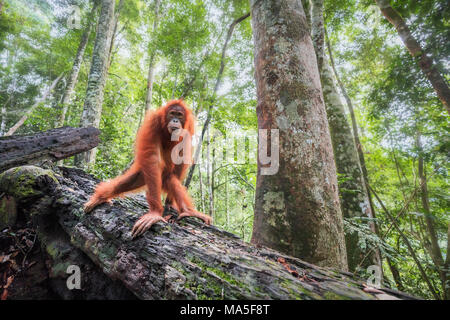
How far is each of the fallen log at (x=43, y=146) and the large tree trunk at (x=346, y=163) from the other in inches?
162

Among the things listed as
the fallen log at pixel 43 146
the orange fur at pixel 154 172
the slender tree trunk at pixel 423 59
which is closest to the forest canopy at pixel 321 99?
the slender tree trunk at pixel 423 59

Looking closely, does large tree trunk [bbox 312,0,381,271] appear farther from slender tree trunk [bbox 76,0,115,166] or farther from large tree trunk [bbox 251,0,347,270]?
slender tree trunk [bbox 76,0,115,166]

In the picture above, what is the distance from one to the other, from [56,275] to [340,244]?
243 cm

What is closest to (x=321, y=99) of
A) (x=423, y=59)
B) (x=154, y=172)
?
(x=154, y=172)

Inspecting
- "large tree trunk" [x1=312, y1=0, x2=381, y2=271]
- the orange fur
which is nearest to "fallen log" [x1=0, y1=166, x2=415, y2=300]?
the orange fur

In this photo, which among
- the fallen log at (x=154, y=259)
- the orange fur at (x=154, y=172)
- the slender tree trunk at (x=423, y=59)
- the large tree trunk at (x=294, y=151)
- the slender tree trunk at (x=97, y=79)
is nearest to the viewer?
the fallen log at (x=154, y=259)

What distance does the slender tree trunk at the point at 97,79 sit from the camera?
5.47 m

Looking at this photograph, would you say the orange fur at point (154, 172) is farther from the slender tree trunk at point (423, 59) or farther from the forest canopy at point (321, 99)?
the slender tree trunk at point (423, 59)

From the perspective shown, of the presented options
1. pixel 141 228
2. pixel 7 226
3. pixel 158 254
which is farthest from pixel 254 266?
pixel 7 226

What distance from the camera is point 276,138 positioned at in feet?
5.95

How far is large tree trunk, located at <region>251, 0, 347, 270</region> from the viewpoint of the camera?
1.57 m

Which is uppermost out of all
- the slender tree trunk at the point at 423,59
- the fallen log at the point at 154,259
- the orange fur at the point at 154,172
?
the slender tree trunk at the point at 423,59

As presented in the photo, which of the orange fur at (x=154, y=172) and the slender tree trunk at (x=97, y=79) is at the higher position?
the slender tree trunk at (x=97, y=79)

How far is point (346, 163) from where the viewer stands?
3551mm
